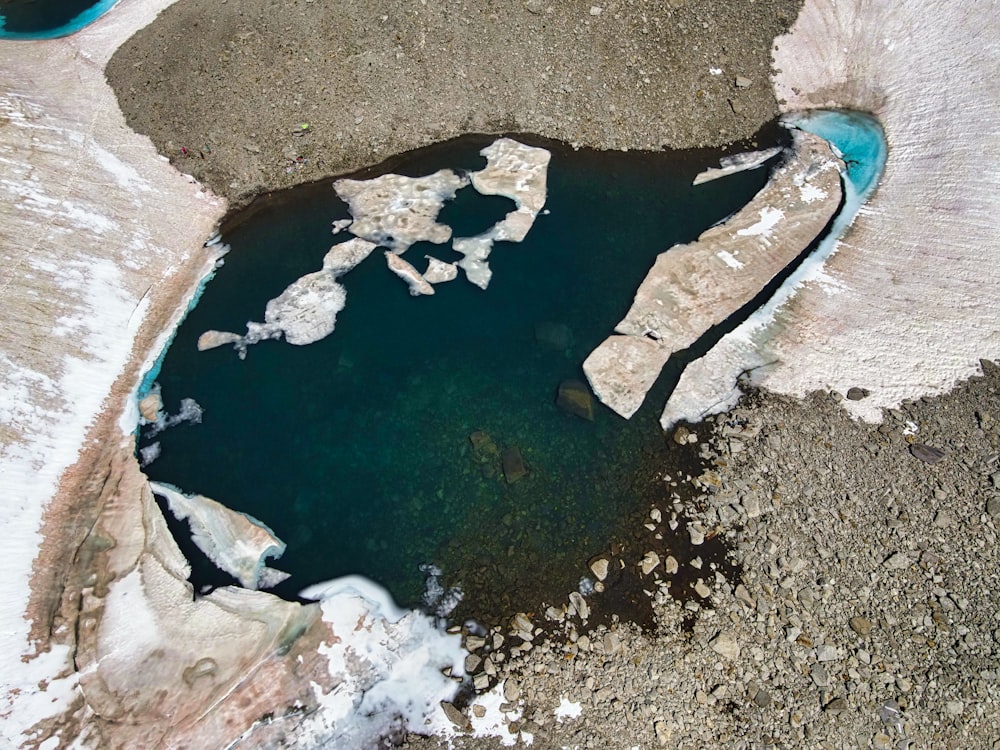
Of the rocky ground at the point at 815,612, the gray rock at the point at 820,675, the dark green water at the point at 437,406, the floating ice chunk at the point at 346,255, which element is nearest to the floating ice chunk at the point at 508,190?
the dark green water at the point at 437,406

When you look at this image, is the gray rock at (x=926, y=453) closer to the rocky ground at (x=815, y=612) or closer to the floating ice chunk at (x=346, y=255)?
the rocky ground at (x=815, y=612)

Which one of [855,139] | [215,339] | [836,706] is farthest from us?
[855,139]

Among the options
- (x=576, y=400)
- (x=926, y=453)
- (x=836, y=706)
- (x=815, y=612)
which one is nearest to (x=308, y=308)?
(x=576, y=400)

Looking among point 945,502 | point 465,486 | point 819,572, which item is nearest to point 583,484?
point 465,486

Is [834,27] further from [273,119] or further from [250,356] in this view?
[250,356]

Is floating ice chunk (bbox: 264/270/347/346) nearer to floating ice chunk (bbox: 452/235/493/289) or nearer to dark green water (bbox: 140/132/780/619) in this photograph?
dark green water (bbox: 140/132/780/619)

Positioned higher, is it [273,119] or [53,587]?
[273,119]

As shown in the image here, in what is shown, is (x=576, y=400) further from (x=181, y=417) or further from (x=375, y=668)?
(x=181, y=417)
